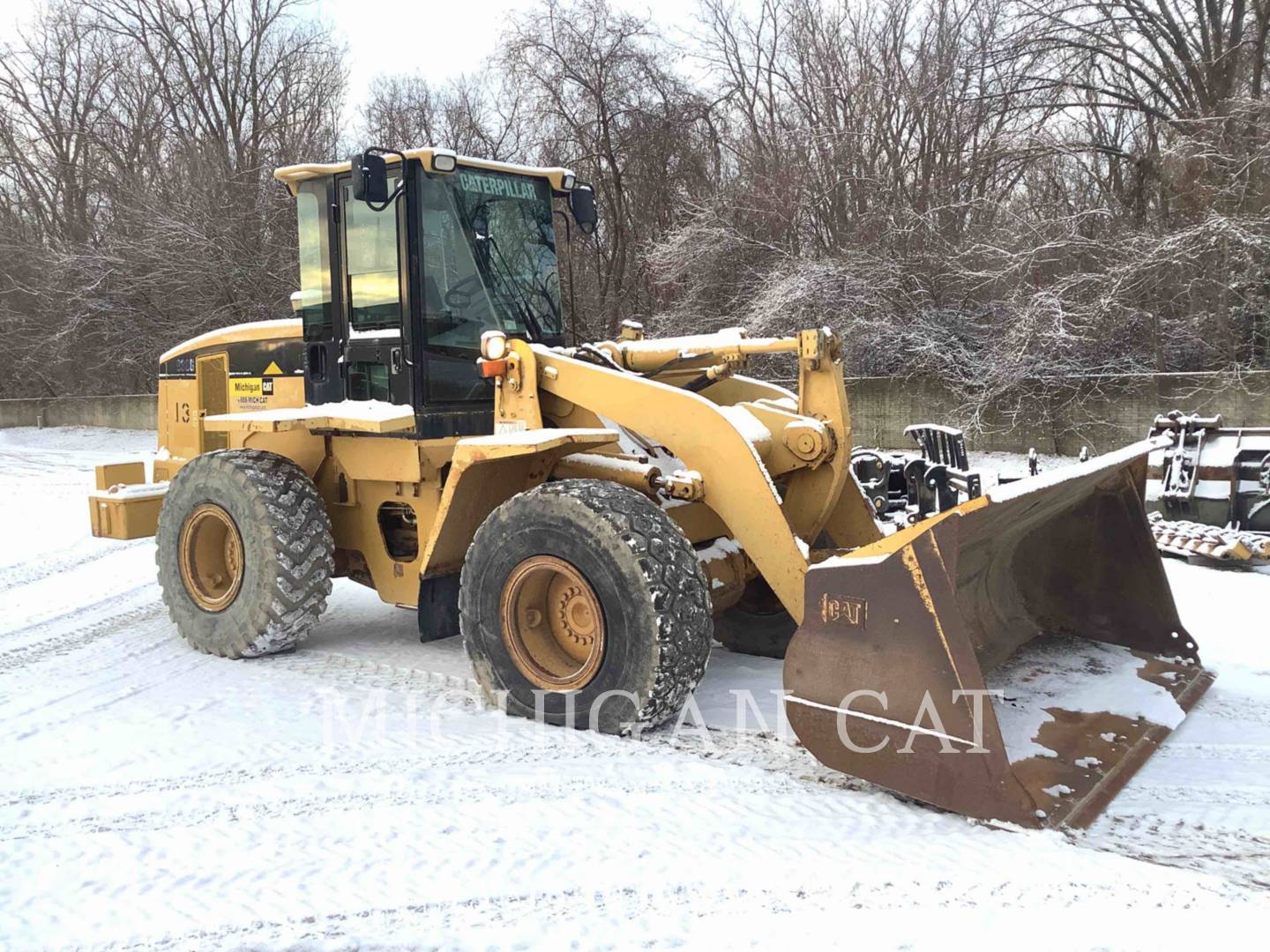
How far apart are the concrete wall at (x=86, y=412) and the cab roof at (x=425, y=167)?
19.3 meters

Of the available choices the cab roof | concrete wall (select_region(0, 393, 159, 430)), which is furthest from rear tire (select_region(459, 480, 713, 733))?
concrete wall (select_region(0, 393, 159, 430))

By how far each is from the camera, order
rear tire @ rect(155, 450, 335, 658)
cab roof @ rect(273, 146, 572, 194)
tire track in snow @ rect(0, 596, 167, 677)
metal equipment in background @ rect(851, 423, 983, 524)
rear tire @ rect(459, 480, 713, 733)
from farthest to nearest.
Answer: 1. metal equipment in background @ rect(851, 423, 983, 524)
2. tire track in snow @ rect(0, 596, 167, 677)
3. rear tire @ rect(155, 450, 335, 658)
4. cab roof @ rect(273, 146, 572, 194)
5. rear tire @ rect(459, 480, 713, 733)

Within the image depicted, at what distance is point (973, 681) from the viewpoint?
350 centimetres

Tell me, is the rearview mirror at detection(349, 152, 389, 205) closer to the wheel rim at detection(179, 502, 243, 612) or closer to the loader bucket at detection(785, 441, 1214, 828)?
the wheel rim at detection(179, 502, 243, 612)

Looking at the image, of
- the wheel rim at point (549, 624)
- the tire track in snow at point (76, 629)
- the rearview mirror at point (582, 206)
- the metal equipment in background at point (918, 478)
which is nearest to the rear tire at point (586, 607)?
the wheel rim at point (549, 624)

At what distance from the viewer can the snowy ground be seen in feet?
9.70

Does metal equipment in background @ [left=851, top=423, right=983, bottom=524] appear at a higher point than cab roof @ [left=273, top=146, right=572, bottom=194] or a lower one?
lower

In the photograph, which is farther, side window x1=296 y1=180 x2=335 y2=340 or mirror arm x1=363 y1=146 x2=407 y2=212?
side window x1=296 y1=180 x2=335 y2=340

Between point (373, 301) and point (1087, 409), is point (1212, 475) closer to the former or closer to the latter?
point (1087, 409)

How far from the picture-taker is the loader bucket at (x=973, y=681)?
349 centimetres

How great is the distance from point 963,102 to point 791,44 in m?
4.04

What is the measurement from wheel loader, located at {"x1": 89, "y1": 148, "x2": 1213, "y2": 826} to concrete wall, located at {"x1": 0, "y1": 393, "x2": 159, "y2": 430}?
19.1m

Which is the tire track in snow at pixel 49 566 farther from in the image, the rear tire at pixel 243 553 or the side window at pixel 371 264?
the side window at pixel 371 264

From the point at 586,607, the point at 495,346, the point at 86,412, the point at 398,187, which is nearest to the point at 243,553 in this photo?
the point at 495,346
